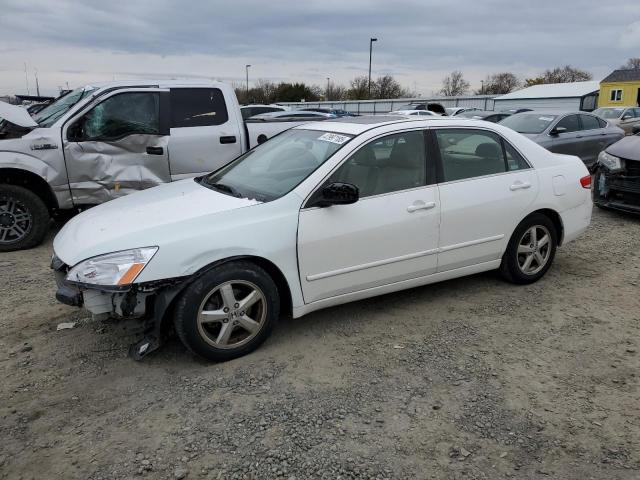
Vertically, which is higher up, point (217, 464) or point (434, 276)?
point (434, 276)

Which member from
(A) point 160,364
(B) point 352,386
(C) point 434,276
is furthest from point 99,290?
(C) point 434,276

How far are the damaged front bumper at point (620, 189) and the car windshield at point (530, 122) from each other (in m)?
2.90

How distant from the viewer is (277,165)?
428cm

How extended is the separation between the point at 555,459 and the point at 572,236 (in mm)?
2929

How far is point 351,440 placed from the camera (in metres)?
2.77

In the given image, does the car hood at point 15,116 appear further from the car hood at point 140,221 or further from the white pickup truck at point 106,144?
the car hood at point 140,221

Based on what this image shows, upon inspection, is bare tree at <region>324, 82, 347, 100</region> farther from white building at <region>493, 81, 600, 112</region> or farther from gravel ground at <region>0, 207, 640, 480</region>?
gravel ground at <region>0, 207, 640, 480</region>

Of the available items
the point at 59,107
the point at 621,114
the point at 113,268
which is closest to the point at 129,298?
the point at 113,268

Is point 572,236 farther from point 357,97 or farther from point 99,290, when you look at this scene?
point 357,97

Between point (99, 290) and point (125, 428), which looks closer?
point (125, 428)

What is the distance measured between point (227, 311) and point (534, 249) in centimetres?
297

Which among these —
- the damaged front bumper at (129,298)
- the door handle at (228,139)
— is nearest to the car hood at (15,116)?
the door handle at (228,139)

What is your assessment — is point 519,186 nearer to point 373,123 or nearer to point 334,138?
point 373,123

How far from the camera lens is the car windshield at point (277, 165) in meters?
3.90
